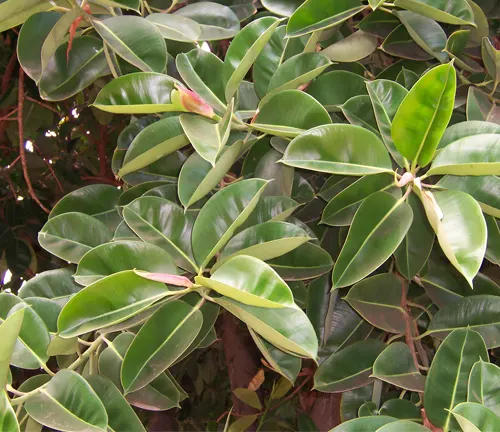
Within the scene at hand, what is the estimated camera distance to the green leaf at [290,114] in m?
0.64

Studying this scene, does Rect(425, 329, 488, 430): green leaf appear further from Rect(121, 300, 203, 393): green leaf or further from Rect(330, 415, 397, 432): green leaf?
Rect(121, 300, 203, 393): green leaf

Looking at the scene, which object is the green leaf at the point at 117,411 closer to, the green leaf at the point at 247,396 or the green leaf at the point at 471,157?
the green leaf at the point at 471,157

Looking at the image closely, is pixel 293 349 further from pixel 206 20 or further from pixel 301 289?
pixel 206 20

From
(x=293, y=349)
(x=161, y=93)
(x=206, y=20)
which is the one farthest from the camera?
(x=206, y=20)

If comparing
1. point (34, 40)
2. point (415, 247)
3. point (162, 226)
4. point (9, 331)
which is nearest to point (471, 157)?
point (415, 247)

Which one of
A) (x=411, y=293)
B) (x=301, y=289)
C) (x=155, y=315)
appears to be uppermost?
(x=155, y=315)

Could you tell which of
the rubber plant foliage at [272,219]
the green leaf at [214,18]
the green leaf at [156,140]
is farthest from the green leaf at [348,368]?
the green leaf at [214,18]

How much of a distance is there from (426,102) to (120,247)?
1.05 feet

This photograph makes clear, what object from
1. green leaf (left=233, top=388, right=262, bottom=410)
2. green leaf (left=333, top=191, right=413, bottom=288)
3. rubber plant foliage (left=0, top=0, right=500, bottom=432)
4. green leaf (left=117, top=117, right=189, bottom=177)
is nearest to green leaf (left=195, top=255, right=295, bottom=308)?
rubber plant foliage (left=0, top=0, right=500, bottom=432)

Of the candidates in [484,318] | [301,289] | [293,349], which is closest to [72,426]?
[293,349]

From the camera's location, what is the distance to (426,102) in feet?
1.82

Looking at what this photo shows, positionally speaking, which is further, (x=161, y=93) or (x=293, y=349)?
(x=161, y=93)

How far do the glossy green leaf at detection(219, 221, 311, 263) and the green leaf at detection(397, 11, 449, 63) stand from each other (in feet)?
1.26

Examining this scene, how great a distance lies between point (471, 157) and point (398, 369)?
27 cm
